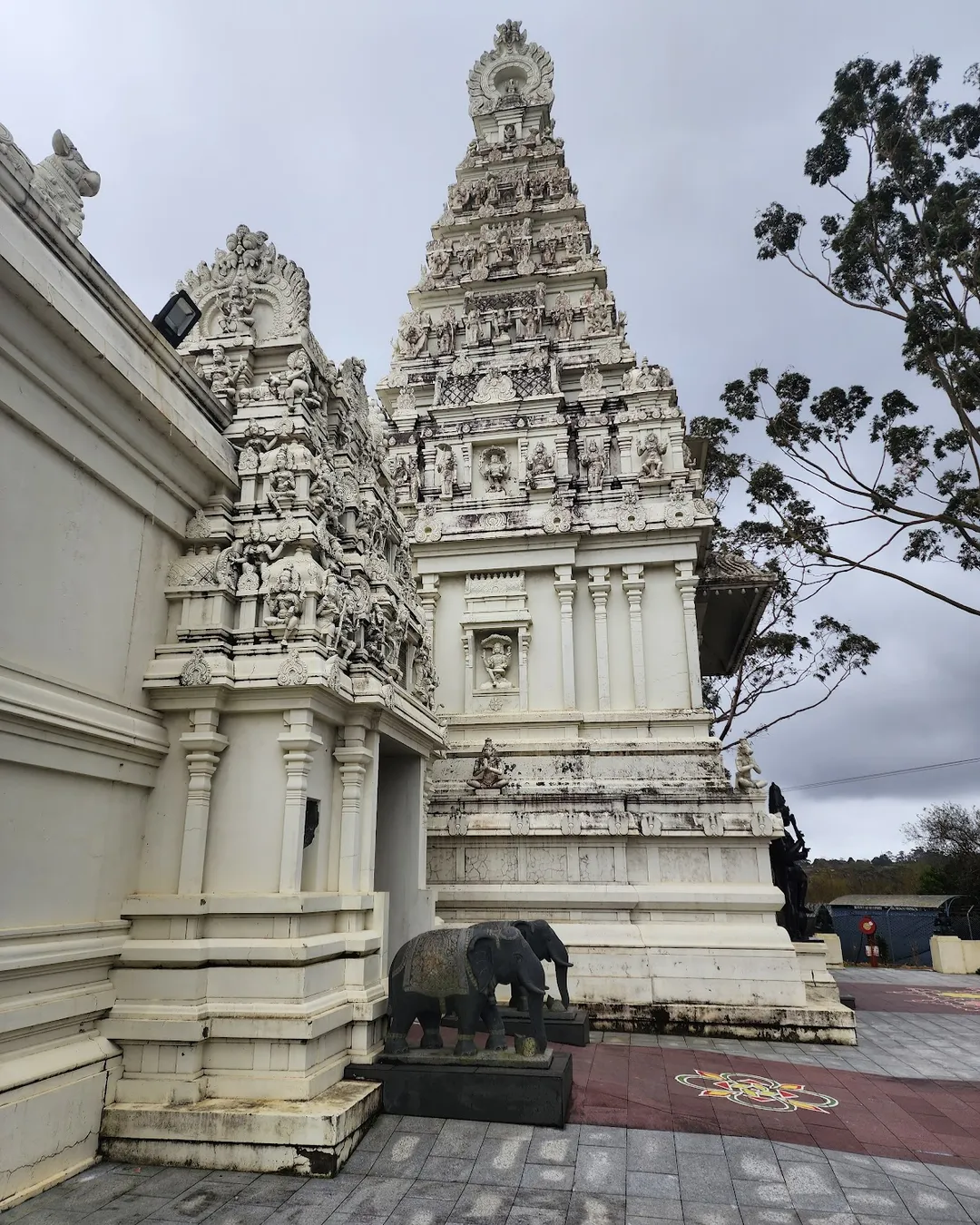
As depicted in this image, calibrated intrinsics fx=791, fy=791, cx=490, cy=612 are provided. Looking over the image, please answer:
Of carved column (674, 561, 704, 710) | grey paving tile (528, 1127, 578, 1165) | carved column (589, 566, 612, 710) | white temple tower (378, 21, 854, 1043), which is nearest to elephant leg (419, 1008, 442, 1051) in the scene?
grey paving tile (528, 1127, 578, 1165)

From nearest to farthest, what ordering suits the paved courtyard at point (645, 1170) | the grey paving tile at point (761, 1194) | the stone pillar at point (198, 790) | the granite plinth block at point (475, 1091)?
1. the paved courtyard at point (645, 1170)
2. the grey paving tile at point (761, 1194)
3. the granite plinth block at point (475, 1091)
4. the stone pillar at point (198, 790)

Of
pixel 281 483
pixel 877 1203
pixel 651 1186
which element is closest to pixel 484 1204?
pixel 651 1186

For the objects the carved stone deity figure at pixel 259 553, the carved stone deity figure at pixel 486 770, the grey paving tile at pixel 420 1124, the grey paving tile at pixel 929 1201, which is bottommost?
the grey paving tile at pixel 929 1201

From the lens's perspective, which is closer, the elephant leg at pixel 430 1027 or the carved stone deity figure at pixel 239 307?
the elephant leg at pixel 430 1027

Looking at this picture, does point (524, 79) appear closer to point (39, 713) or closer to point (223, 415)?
point (223, 415)

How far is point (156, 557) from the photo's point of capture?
8.10 m

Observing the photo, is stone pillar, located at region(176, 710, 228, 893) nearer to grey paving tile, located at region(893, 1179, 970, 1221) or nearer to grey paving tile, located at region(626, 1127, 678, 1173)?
grey paving tile, located at region(626, 1127, 678, 1173)

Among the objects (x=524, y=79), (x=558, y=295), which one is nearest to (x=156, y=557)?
(x=558, y=295)

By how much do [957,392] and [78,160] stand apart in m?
18.2

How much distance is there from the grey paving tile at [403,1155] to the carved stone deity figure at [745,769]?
7980 mm

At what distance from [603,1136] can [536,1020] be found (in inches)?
→ 42.2

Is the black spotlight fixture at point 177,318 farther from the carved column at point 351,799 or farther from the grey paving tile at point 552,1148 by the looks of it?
the grey paving tile at point 552,1148

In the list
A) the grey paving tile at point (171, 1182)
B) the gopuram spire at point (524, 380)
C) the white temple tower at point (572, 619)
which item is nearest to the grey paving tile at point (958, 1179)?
the white temple tower at point (572, 619)

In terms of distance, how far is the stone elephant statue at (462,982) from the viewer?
24.7 ft
